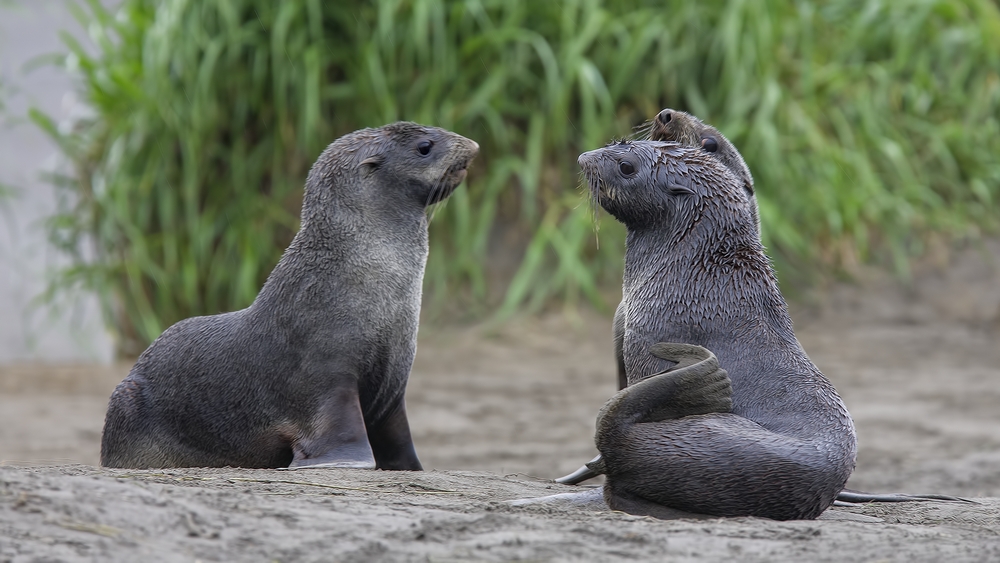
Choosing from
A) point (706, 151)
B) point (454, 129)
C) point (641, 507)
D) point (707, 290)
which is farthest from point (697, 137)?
point (454, 129)

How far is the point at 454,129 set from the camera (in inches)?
368

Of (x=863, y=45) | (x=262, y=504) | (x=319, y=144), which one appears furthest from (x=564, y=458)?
(x=863, y=45)

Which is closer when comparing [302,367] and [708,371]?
[708,371]

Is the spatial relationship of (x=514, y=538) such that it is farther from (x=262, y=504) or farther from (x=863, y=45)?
(x=863, y=45)

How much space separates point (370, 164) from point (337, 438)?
113cm

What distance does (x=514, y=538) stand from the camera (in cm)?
280

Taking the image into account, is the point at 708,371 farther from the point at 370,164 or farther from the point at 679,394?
the point at 370,164

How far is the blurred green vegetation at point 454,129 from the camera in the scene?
930cm

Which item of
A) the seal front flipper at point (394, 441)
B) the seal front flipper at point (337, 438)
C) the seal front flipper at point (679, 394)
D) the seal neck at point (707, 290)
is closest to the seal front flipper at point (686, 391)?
the seal front flipper at point (679, 394)

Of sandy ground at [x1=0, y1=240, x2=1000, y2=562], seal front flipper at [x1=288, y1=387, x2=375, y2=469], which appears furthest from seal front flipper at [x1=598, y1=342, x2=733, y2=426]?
seal front flipper at [x1=288, y1=387, x2=375, y2=469]

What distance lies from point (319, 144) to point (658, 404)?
21.2 feet

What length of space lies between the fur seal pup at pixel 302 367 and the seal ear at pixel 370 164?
0.16ft

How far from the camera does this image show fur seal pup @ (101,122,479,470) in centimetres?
433

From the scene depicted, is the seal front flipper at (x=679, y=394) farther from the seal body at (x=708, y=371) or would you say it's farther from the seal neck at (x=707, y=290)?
the seal neck at (x=707, y=290)
